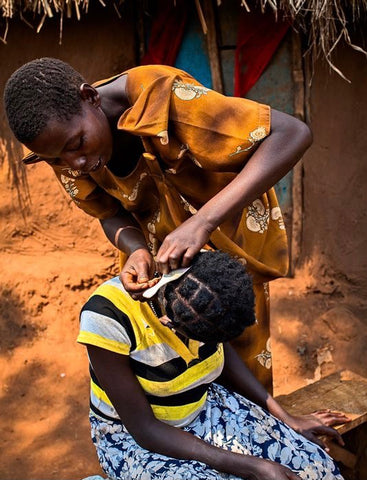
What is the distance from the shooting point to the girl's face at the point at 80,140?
5.68 ft

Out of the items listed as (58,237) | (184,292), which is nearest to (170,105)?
(184,292)

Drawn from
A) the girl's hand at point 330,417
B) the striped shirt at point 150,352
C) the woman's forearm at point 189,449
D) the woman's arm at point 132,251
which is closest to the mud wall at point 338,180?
the girl's hand at point 330,417

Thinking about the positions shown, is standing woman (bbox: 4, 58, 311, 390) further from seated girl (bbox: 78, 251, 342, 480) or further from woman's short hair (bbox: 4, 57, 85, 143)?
seated girl (bbox: 78, 251, 342, 480)

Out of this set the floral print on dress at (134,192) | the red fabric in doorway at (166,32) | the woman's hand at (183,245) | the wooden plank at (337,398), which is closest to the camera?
the woman's hand at (183,245)

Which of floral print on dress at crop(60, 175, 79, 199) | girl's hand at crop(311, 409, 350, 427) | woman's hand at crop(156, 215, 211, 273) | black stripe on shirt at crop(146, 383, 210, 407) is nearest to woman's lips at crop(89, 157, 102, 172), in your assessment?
woman's hand at crop(156, 215, 211, 273)

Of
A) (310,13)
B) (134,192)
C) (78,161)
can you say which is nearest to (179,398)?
(134,192)

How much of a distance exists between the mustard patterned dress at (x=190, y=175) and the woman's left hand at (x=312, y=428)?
0.70ft

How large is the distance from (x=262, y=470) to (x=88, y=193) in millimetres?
1057

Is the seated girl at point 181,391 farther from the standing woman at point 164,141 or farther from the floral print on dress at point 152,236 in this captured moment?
the floral print on dress at point 152,236

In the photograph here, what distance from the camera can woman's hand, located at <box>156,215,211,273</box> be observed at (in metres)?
1.66

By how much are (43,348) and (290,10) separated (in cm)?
264

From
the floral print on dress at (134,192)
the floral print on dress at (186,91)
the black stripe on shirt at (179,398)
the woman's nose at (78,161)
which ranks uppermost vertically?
the floral print on dress at (186,91)

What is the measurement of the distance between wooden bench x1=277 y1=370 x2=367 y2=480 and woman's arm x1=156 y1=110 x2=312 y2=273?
113cm

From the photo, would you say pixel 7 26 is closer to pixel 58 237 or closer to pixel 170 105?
pixel 58 237
